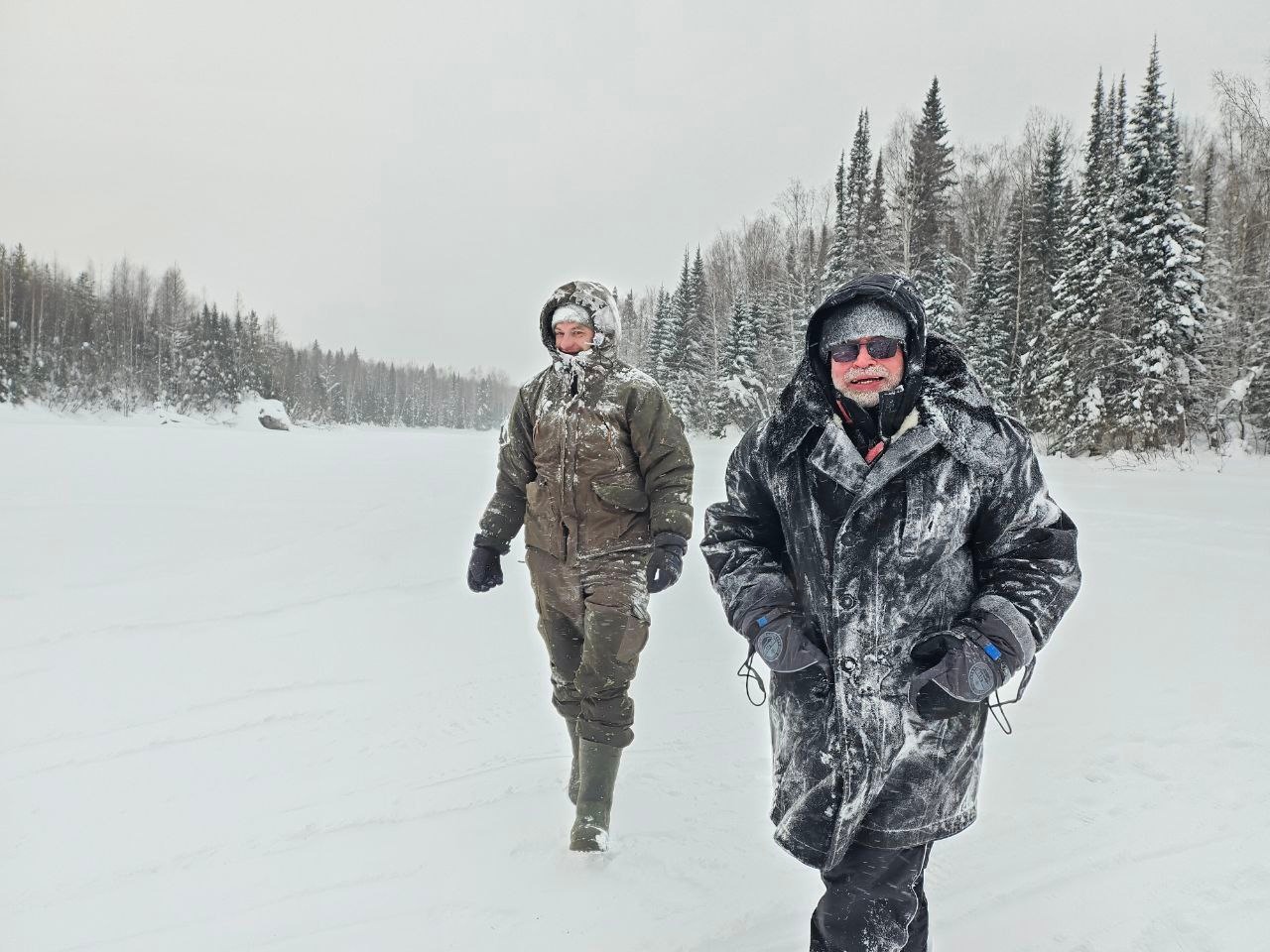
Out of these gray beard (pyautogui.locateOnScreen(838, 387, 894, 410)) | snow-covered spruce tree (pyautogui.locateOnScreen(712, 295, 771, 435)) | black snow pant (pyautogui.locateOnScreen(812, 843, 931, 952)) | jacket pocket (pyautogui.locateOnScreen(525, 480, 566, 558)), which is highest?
snow-covered spruce tree (pyautogui.locateOnScreen(712, 295, 771, 435))

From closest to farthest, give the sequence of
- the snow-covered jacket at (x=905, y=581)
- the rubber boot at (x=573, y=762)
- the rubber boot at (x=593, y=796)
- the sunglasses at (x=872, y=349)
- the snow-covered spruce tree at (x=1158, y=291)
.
Result: the snow-covered jacket at (x=905, y=581)
the sunglasses at (x=872, y=349)
the rubber boot at (x=593, y=796)
the rubber boot at (x=573, y=762)
the snow-covered spruce tree at (x=1158, y=291)

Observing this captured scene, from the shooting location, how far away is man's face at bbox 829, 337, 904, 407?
1.75m

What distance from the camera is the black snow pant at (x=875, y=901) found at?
5.68 ft

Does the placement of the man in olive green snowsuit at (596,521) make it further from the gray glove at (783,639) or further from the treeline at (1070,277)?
the treeline at (1070,277)

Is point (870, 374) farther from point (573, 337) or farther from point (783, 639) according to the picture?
point (573, 337)

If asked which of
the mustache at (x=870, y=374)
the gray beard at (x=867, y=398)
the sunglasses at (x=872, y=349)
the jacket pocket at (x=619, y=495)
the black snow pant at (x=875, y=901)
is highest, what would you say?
the sunglasses at (x=872, y=349)

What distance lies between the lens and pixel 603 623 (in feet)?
9.04

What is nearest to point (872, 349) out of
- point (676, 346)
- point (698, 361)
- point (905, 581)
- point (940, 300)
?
point (905, 581)

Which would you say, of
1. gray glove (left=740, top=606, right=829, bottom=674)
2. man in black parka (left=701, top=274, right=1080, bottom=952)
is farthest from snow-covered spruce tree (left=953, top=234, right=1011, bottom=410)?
gray glove (left=740, top=606, right=829, bottom=674)

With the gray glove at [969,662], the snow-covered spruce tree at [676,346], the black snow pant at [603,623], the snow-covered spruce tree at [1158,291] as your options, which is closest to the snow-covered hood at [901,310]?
the gray glove at [969,662]

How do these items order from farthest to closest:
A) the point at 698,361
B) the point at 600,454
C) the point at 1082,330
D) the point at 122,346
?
the point at 122,346 < the point at 698,361 < the point at 1082,330 < the point at 600,454

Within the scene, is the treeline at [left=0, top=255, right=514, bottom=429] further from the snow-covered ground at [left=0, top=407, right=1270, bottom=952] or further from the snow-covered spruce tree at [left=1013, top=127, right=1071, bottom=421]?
the snow-covered ground at [left=0, top=407, right=1270, bottom=952]

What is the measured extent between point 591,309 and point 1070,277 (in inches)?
1044

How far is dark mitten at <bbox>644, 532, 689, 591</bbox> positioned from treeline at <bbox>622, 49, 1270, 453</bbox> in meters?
16.9
